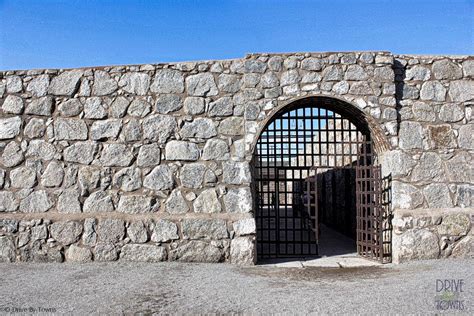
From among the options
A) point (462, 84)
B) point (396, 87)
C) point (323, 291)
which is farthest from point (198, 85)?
point (462, 84)

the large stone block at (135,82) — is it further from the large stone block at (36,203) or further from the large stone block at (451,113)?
the large stone block at (451,113)

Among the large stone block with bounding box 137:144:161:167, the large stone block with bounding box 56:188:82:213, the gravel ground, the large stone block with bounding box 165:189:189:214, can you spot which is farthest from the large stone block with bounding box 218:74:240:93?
the large stone block with bounding box 56:188:82:213

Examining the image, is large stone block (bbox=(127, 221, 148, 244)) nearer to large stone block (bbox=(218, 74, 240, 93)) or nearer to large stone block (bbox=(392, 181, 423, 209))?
large stone block (bbox=(218, 74, 240, 93))

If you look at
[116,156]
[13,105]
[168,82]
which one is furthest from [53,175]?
[168,82]

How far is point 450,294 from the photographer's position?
161 inches

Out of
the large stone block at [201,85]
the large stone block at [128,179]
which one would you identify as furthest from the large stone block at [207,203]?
the large stone block at [201,85]

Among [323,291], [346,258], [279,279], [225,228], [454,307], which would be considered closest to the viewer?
[454,307]

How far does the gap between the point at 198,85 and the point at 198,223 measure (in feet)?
6.59

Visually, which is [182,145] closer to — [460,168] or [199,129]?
[199,129]

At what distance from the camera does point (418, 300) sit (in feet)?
12.9

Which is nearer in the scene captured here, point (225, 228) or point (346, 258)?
point (225, 228)

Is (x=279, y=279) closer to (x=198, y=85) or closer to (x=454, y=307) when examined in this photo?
(x=454, y=307)

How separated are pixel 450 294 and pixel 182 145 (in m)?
3.82

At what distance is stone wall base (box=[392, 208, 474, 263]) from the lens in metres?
5.90
